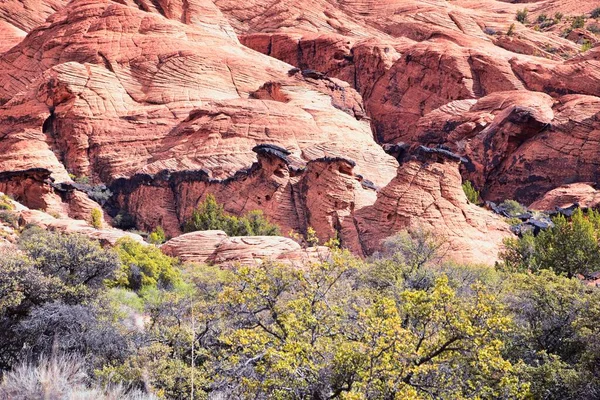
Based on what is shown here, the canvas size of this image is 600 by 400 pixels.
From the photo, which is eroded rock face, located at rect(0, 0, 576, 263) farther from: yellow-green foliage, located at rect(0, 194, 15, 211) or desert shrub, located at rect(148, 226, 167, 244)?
yellow-green foliage, located at rect(0, 194, 15, 211)

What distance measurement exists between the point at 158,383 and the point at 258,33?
65.5 metres

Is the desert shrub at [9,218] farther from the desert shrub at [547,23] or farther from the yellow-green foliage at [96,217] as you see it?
the desert shrub at [547,23]

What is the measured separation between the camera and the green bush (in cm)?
3325

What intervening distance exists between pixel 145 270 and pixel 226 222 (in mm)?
9793

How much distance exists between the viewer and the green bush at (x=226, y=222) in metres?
33.2

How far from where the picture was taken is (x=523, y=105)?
1959 inches

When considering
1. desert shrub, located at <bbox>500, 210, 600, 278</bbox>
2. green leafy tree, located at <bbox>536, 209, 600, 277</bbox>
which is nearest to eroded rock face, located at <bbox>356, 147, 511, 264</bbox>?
desert shrub, located at <bbox>500, 210, 600, 278</bbox>

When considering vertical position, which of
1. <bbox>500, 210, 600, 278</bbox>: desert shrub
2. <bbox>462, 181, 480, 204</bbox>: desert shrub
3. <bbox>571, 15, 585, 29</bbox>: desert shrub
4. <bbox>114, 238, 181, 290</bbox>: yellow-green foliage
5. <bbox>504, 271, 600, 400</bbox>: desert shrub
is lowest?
<bbox>462, 181, 480, 204</bbox>: desert shrub

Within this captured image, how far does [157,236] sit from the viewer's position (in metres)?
34.5

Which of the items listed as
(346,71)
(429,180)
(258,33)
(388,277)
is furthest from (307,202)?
(258,33)

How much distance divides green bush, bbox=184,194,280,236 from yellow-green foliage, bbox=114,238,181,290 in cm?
808

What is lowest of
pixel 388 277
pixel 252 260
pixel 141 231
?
pixel 141 231

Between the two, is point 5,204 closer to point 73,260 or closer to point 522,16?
point 73,260

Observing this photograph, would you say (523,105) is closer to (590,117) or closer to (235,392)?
(590,117)
